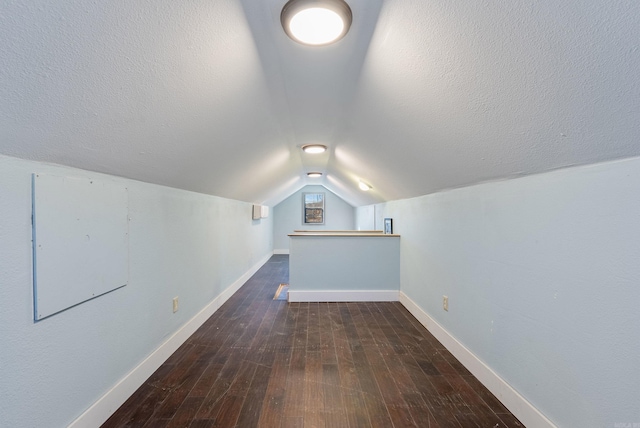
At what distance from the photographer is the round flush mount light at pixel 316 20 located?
1.16 metres

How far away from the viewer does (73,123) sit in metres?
1.16

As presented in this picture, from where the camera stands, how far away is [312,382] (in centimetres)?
200

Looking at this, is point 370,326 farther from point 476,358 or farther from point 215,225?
point 215,225

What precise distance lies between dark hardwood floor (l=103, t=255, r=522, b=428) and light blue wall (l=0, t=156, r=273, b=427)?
12.9 inches

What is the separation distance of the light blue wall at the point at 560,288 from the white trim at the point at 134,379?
2.39 meters

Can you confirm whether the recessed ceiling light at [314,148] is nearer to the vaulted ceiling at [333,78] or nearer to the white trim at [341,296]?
the vaulted ceiling at [333,78]

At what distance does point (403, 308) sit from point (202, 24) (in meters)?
3.50

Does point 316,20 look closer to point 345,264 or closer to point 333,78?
point 333,78

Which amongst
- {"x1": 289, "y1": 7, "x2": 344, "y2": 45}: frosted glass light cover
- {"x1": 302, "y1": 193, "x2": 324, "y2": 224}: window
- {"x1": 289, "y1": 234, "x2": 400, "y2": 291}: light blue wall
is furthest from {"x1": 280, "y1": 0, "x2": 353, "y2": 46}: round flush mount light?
{"x1": 302, "y1": 193, "x2": 324, "y2": 224}: window

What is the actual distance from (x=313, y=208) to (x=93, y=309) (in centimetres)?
745

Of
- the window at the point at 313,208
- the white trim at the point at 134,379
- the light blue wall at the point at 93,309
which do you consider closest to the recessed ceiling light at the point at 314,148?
the light blue wall at the point at 93,309

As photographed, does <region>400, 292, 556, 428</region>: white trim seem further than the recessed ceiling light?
No

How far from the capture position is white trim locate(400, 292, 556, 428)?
1525 mm

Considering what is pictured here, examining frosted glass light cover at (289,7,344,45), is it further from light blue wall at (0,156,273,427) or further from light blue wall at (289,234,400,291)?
light blue wall at (289,234,400,291)
